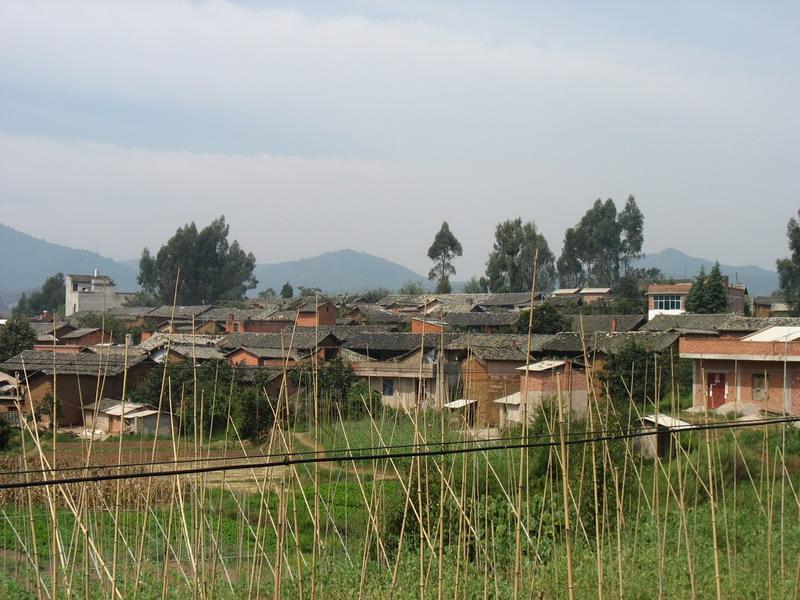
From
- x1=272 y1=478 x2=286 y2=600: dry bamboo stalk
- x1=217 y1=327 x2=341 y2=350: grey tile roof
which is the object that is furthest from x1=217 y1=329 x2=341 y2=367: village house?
x1=272 y1=478 x2=286 y2=600: dry bamboo stalk

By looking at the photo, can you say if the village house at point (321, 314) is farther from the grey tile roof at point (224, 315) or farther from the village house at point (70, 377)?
the village house at point (70, 377)

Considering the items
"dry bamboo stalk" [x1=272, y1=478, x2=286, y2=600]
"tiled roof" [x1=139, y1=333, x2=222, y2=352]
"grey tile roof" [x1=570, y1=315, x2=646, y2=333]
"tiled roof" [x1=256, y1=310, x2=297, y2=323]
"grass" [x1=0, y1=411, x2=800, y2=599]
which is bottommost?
"grass" [x1=0, y1=411, x2=800, y2=599]

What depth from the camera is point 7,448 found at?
415 inches

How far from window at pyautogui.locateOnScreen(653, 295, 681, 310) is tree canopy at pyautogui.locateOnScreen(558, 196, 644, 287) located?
23.0 ft

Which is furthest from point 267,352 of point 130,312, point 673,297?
point 673,297

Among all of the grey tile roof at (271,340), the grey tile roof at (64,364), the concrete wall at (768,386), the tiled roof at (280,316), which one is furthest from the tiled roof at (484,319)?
the grey tile roof at (64,364)

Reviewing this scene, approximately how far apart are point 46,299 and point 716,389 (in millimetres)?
30610

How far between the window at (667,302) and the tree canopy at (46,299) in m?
23.2

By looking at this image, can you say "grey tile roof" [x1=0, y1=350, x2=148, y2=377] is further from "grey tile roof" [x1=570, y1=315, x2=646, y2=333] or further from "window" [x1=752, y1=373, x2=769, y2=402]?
"grey tile roof" [x1=570, y1=315, x2=646, y2=333]

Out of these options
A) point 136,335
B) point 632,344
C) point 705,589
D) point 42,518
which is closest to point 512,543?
point 705,589

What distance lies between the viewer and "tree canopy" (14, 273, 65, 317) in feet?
121

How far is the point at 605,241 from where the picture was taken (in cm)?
3534

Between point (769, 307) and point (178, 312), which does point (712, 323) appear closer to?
point (769, 307)

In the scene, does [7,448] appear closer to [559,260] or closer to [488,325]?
[488,325]
